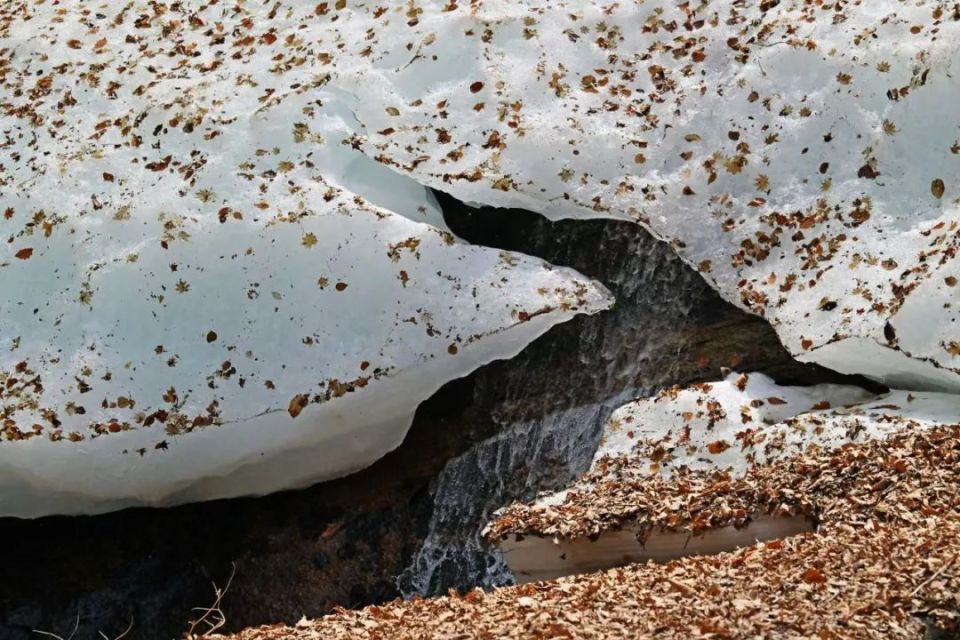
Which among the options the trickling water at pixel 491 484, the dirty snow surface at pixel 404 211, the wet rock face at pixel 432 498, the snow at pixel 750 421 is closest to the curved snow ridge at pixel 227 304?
the dirty snow surface at pixel 404 211

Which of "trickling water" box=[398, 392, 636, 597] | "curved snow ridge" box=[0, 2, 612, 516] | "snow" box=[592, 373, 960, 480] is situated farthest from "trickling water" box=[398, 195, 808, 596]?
"curved snow ridge" box=[0, 2, 612, 516]

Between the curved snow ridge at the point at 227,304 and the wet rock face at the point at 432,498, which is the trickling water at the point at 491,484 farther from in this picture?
the curved snow ridge at the point at 227,304

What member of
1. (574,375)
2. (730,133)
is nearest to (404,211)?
(574,375)

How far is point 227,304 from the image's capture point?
225 inches

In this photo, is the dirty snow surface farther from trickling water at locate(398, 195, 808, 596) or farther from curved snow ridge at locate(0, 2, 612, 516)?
trickling water at locate(398, 195, 808, 596)

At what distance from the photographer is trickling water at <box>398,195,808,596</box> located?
222 inches

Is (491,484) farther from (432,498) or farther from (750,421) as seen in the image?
(750,421)

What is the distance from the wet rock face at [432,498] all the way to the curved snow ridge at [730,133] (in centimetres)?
31

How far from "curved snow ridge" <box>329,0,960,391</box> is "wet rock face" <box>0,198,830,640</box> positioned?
31 cm

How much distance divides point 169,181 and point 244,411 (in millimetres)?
1402

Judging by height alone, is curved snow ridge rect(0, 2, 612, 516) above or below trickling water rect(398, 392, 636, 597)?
above

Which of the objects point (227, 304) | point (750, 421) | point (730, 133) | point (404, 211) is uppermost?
point (730, 133)

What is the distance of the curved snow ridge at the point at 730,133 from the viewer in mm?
5168

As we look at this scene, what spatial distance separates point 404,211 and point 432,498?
1.52m
